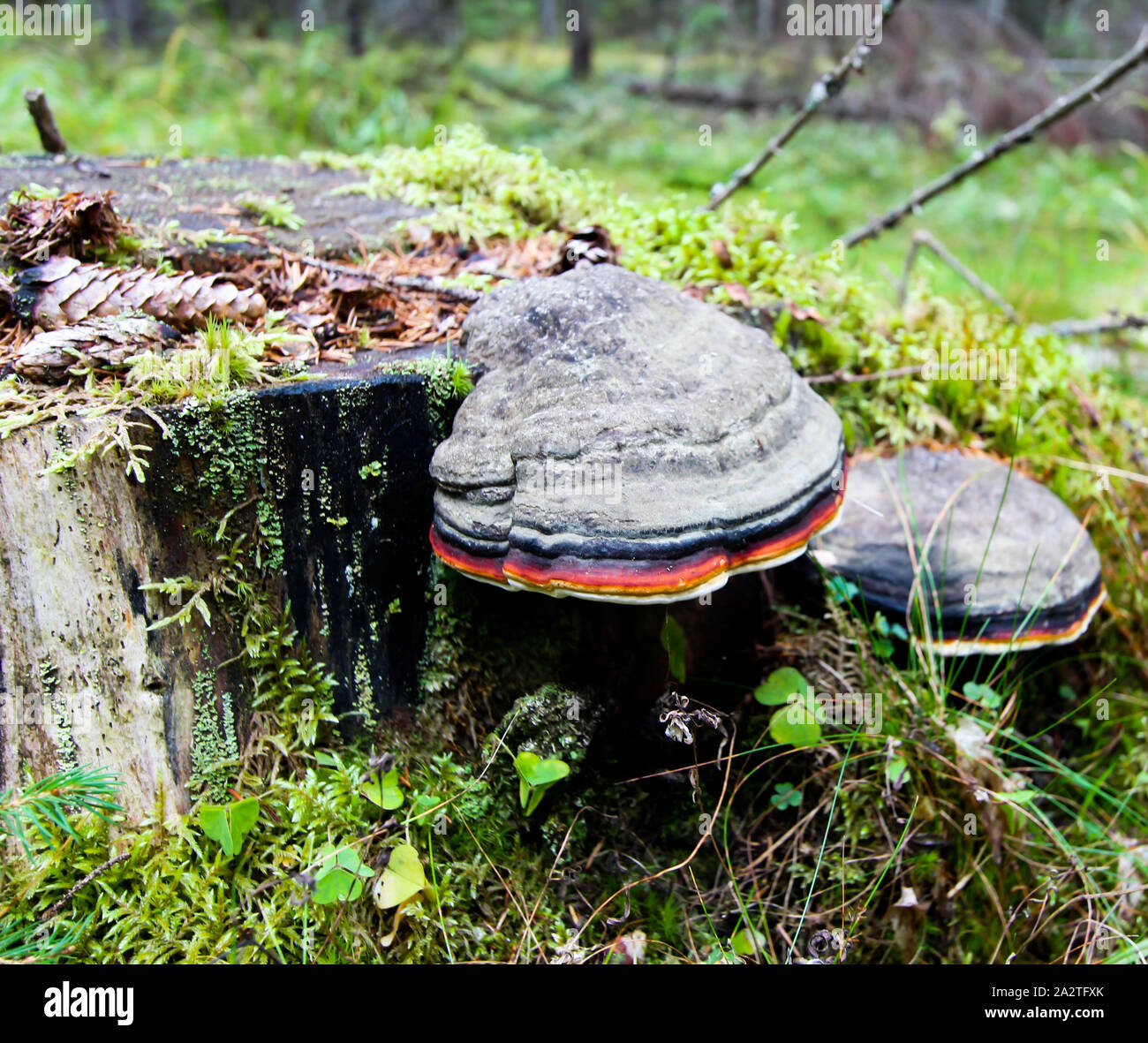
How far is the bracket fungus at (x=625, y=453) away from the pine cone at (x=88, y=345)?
865 millimetres

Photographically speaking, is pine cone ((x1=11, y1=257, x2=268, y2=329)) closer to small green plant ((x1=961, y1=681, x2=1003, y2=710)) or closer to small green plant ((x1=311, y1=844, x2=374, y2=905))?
small green plant ((x1=311, y1=844, x2=374, y2=905))

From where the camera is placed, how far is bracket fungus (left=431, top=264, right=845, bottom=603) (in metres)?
1.75

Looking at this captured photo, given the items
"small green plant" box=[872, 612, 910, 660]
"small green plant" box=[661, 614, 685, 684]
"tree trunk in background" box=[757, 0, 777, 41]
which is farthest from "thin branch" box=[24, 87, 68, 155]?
"tree trunk in background" box=[757, 0, 777, 41]

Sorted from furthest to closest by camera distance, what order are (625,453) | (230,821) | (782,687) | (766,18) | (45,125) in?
(766,18) < (45,125) < (782,687) < (230,821) < (625,453)

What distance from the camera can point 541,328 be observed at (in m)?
2.14

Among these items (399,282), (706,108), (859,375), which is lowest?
(859,375)

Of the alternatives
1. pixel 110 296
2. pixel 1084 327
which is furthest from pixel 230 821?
pixel 1084 327

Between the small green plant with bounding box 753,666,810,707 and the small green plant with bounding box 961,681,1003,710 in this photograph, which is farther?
the small green plant with bounding box 961,681,1003,710

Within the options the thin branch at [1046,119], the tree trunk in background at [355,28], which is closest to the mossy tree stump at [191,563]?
the thin branch at [1046,119]

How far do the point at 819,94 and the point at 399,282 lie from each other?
2.09 meters

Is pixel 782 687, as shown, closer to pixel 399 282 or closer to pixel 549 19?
pixel 399 282

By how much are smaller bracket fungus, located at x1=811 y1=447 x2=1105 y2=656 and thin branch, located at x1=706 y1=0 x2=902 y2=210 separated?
1670 mm

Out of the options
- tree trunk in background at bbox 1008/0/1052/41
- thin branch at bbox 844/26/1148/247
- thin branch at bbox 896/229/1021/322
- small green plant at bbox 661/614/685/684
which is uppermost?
tree trunk in background at bbox 1008/0/1052/41

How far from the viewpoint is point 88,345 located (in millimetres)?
2105
